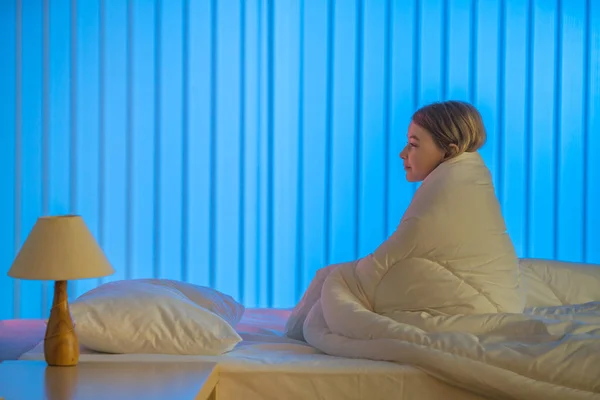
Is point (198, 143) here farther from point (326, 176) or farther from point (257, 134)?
point (326, 176)

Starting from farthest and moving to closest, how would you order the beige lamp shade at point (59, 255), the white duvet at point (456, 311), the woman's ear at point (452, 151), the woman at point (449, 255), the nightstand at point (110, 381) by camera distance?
the woman's ear at point (452, 151)
the woman at point (449, 255)
the white duvet at point (456, 311)
the beige lamp shade at point (59, 255)
the nightstand at point (110, 381)

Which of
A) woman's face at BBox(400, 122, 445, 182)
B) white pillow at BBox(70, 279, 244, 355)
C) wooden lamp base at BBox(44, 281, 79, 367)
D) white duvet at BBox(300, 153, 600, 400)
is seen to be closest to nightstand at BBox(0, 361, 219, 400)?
wooden lamp base at BBox(44, 281, 79, 367)

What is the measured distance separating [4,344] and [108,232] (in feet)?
3.85

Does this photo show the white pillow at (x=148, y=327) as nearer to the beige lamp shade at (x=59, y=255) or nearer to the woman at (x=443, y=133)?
the beige lamp shade at (x=59, y=255)

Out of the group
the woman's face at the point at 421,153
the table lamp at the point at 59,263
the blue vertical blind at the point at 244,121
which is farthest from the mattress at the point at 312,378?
the blue vertical blind at the point at 244,121

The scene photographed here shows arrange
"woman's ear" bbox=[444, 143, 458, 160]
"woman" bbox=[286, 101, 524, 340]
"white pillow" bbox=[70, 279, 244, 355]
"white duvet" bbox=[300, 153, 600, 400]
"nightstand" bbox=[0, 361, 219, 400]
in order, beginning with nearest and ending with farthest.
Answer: "nightstand" bbox=[0, 361, 219, 400] < "white duvet" bbox=[300, 153, 600, 400] < "white pillow" bbox=[70, 279, 244, 355] < "woman" bbox=[286, 101, 524, 340] < "woman's ear" bbox=[444, 143, 458, 160]

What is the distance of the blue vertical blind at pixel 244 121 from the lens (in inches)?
154

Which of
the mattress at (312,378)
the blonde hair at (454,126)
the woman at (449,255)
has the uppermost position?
the blonde hair at (454,126)

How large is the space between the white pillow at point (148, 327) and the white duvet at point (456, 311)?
0.94 feet

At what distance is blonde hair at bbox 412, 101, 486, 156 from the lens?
8.30 feet

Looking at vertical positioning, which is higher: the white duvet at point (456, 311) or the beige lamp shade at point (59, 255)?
the beige lamp shade at point (59, 255)

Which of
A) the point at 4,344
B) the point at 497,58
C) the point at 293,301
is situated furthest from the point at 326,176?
the point at 4,344

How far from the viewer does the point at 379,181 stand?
3.99m

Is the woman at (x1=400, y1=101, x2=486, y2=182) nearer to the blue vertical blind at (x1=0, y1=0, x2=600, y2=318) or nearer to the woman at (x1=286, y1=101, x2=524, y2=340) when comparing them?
the woman at (x1=286, y1=101, x2=524, y2=340)
